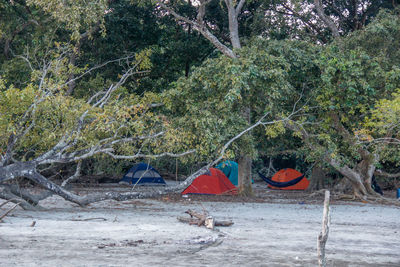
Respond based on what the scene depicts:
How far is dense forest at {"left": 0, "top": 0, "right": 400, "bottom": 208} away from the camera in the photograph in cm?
1298

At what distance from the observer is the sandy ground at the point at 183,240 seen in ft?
22.0

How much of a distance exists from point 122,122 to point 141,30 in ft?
22.5

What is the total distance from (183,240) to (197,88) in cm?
836

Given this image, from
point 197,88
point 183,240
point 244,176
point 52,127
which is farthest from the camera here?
point 244,176

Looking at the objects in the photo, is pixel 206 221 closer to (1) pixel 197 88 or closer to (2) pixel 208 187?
(1) pixel 197 88

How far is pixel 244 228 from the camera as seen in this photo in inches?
397

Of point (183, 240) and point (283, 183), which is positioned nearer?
point (183, 240)

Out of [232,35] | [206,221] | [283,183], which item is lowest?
[283,183]

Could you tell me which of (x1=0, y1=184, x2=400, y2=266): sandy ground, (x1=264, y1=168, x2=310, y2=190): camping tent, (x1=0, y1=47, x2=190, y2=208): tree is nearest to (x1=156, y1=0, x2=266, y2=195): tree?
(x1=0, y1=47, x2=190, y2=208): tree

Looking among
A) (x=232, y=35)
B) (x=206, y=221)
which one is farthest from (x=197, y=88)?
(x=206, y=221)

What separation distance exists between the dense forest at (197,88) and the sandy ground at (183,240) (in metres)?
2.01

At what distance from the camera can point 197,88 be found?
1592 centimetres

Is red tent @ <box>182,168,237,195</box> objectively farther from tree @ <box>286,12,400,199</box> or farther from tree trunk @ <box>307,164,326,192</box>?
tree trunk @ <box>307,164,326,192</box>

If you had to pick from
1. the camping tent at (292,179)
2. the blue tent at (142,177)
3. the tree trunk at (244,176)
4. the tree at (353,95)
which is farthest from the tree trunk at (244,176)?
the blue tent at (142,177)
